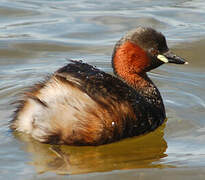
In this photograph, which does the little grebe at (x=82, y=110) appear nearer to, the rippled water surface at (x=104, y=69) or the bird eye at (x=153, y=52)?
the rippled water surface at (x=104, y=69)

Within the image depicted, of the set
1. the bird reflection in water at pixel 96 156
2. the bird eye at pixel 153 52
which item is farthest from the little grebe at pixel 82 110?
the bird eye at pixel 153 52

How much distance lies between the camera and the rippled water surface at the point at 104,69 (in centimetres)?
522

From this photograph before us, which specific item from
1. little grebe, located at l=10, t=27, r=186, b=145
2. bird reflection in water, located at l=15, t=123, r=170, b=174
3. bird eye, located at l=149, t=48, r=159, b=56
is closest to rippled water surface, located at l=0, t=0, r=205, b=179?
bird reflection in water, located at l=15, t=123, r=170, b=174

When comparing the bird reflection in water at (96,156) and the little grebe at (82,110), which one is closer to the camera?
the bird reflection in water at (96,156)

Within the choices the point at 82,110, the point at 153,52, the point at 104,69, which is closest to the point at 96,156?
the point at 82,110

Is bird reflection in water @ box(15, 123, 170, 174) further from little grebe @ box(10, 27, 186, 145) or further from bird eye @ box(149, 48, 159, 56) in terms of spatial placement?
bird eye @ box(149, 48, 159, 56)

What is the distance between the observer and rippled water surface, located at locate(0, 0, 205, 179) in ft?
17.1

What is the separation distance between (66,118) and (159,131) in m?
1.23

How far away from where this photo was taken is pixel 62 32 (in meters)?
9.95

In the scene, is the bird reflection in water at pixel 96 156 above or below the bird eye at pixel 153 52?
below

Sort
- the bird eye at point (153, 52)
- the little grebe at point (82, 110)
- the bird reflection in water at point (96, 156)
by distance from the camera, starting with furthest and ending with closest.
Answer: the bird eye at point (153, 52) → the little grebe at point (82, 110) → the bird reflection in water at point (96, 156)

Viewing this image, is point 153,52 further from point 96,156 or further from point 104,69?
point 104,69

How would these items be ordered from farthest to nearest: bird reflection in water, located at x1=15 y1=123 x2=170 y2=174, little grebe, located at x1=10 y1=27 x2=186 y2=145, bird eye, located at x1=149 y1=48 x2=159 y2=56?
bird eye, located at x1=149 y1=48 x2=159 y2=56 → little grebe, located at x1=10 y1=27 x2=186 y2=145 → bird reflection in water, located at x1=15 y1=123 x2=170 y2=174

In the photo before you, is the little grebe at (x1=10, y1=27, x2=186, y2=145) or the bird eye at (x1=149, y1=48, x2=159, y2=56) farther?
the bird eye at (x1=149, y1=48, x2=159, y2=56)
